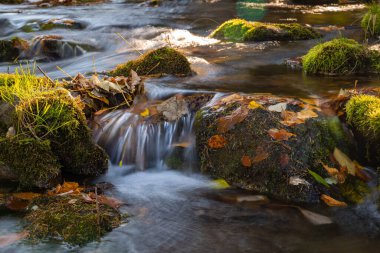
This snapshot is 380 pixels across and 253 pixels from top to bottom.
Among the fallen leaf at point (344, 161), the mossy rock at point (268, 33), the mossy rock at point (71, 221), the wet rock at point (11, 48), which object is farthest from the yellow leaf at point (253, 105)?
the wet rock at point (11, 48)

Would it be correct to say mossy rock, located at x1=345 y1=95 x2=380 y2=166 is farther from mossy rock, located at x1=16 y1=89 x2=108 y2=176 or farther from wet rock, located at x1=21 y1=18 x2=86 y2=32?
wet rock, located at x1=21 y1=18 x2=86 y2=32

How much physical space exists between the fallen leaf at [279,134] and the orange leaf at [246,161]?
0.94 ft

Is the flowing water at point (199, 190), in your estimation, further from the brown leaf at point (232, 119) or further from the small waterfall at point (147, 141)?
the brown leaf at point (232, 119)

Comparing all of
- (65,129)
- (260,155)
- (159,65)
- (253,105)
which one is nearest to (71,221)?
(65,129)

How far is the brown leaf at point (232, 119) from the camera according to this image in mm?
3939

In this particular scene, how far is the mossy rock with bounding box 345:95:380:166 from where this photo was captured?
375cm

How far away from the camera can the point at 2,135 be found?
3.92m

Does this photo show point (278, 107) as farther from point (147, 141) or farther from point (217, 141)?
point (147, 141)

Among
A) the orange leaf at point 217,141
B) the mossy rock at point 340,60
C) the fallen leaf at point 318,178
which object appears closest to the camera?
the fallen leaf at point 318,178

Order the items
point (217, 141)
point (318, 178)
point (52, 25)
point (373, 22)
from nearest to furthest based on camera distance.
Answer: point (318, 178) < point (217, 141) < point (373, 22) < point (52, 25)

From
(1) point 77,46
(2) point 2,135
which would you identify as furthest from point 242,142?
(1) point 77,46

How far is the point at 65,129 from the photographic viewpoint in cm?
392

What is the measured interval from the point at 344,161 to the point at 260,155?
739mm

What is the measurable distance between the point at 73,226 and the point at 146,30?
8.31m
